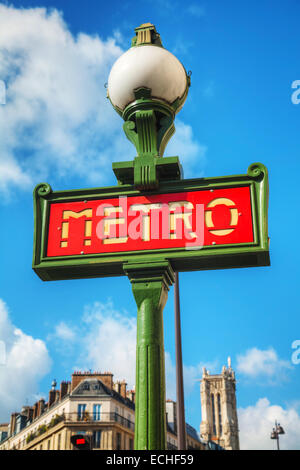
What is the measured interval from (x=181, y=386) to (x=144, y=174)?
8.83 meters

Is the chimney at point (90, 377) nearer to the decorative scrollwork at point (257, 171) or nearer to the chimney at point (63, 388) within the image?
the chimney at point (63, 388)

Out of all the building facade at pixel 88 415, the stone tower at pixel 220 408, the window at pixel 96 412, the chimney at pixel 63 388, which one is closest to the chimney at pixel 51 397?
the building facade at pixel 88 415

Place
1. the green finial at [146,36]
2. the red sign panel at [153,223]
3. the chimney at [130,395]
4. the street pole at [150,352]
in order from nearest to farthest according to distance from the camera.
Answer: the street pole at [150,352]
the red sign panel at [153,223]
the green finial at [146,36]
the chimney at [130,395]

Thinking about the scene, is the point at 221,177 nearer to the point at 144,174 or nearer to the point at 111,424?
the point at 144,174

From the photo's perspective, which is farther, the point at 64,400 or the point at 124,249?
the point at 64,400

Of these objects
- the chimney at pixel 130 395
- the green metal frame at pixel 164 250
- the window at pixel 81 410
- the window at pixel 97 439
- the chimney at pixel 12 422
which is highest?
the chimney at pixel 130 395

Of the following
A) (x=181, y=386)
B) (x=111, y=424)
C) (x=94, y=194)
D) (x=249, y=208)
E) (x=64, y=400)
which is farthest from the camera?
(x=64, y=400)

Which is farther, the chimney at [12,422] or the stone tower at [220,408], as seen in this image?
the stone tower at [220,408]

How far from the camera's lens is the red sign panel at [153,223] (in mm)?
5027

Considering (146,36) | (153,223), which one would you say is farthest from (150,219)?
(146,36)

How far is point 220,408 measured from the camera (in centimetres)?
16150

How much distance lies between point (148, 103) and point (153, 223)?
1.18 metres

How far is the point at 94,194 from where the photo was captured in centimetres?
541
